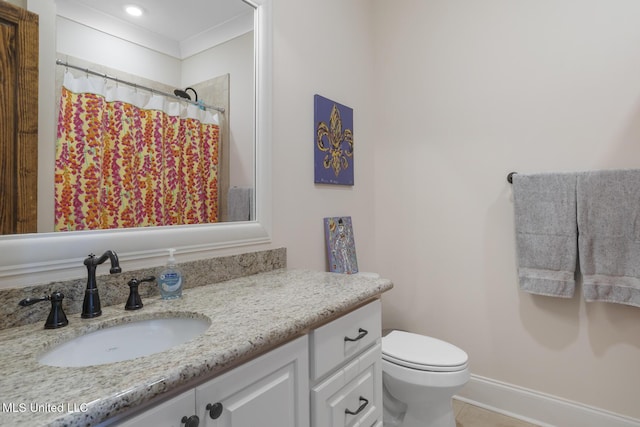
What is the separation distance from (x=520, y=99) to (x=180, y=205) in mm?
1787

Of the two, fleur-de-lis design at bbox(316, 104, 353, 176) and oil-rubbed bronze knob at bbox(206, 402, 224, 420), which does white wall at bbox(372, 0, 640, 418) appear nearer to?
fleur-de-lis design at bbox(316, 104, 353, 176)

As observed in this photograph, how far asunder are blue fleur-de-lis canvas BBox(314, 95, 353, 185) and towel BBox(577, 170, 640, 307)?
116cm

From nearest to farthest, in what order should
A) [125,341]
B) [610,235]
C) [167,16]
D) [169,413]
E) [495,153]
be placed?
1. [169,413]
2. [125,341]
3. [167,16]
4. [610,235]
5. [495,153]

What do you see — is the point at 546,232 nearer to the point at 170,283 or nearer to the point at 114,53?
the point at 170,283

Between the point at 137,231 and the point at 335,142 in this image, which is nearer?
the point at 137,231

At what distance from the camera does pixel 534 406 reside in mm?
1771

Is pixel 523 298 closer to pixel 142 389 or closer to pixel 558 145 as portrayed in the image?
pixel 558 145

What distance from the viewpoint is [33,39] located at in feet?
2.87

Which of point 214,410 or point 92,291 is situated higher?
point 92,291

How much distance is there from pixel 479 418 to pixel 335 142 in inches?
66.6

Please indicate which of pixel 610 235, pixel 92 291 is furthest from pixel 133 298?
pixel 610 235

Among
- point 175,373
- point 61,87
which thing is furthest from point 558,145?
point 61,87

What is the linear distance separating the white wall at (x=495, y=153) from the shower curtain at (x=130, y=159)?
1.32 meters

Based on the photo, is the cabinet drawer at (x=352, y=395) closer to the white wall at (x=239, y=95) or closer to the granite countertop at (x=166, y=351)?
the granite countertop at (x=166, y=351)
